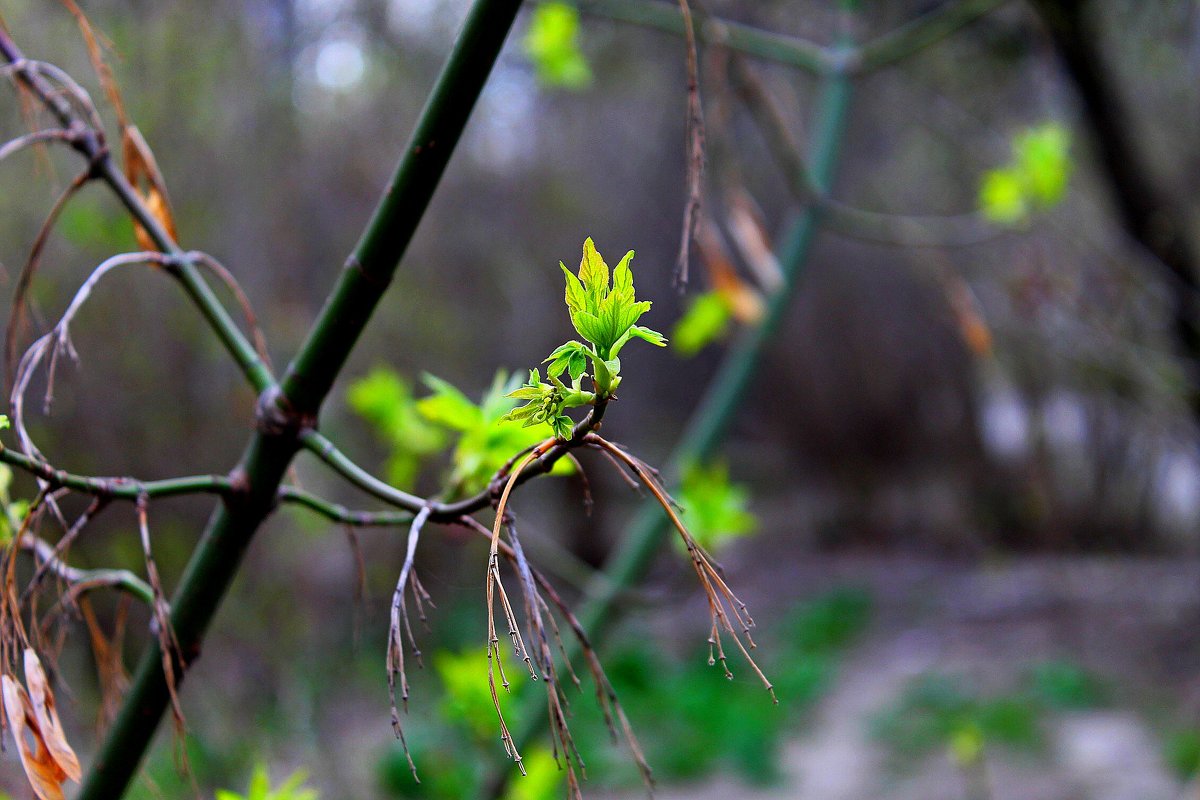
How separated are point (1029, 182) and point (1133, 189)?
8.06 ft

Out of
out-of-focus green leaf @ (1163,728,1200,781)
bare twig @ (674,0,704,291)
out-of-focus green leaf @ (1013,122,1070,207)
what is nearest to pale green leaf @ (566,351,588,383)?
bare twig @ (674,0,704,291)

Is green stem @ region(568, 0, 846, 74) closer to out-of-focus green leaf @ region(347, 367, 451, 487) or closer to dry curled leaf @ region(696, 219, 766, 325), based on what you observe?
dry curled leaf @ region(696, 219, 766, 325)

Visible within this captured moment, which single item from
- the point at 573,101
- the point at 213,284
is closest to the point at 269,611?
the point at 213,284

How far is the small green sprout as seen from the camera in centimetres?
37

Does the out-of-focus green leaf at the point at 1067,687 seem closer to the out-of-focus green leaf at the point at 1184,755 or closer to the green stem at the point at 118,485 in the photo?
the out-of-focus green leaf at the point at 1184,755

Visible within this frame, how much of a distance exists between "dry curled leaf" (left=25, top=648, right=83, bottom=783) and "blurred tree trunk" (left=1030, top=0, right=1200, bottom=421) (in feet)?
13.2

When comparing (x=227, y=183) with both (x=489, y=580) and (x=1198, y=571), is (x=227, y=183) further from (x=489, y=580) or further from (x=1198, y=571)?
(x=1198, y=571)

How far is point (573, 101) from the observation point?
5.51 metres

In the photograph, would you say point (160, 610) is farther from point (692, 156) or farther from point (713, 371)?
point (713, 371)

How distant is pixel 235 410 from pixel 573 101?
2.85 meters

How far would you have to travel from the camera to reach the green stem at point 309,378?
0.48 metres

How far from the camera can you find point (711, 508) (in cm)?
145

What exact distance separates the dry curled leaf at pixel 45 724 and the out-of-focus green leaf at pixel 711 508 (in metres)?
1.01

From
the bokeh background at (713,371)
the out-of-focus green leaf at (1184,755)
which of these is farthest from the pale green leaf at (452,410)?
the out-of-focus green leaf at (1184,755)
